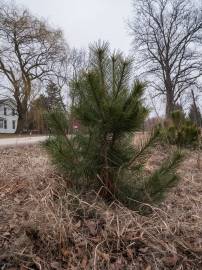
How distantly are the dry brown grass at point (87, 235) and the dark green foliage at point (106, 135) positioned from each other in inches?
8.3

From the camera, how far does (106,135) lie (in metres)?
2.72

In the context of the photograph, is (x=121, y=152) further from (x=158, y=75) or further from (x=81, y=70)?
(x=158, y=75)

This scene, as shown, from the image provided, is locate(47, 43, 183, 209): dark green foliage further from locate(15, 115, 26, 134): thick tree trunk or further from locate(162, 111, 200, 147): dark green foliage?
locate(15, 115, 26, 134): thick tree trunk

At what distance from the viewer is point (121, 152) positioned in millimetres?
2793

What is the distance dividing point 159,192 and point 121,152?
1.52 ft

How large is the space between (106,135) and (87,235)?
32.1 inches

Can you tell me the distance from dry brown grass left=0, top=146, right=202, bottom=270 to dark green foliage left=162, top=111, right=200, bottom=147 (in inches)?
196

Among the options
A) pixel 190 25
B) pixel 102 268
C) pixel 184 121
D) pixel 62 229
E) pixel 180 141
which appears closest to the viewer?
pixel 102 268

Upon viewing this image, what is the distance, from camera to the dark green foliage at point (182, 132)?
25.6ft

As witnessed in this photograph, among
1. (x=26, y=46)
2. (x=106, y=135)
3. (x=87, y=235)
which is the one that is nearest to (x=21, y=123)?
Result: (x=26, y=46)

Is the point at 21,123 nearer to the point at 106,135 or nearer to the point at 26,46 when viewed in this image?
the point at 26,46

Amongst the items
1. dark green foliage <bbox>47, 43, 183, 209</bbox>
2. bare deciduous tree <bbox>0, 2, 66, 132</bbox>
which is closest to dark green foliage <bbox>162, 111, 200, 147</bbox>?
dark green foliage <bbox>47, 43, 183, 209</bbox>


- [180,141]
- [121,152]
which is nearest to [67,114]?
[121,152]

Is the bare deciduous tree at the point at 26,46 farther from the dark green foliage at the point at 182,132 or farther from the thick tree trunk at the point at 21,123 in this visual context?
the dark green foliage at the point at 182,132
